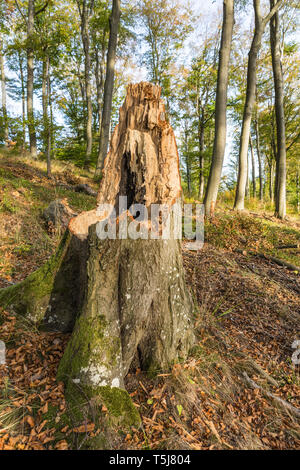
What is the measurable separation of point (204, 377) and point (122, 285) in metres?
1.24

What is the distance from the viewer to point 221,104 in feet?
21.7

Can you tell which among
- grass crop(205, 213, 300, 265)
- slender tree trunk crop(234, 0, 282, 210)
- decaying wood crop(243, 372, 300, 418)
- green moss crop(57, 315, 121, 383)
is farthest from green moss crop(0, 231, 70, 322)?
slender tree trunk crop(234, 0, 282, 210)

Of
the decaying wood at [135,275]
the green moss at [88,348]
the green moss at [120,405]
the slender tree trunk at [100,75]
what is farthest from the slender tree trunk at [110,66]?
the slender tree trunk at [100,75]

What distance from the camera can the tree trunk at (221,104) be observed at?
650cm

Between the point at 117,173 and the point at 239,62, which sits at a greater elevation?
the point at 239,62

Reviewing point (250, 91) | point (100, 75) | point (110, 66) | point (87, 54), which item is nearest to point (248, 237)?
point (250, 91)

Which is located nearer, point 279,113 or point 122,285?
point 122,285

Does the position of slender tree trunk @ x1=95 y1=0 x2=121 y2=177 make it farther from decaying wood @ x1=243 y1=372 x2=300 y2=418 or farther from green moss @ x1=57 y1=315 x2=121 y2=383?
decaying wood @ x1=243 y1=372 x2=300 y2=418

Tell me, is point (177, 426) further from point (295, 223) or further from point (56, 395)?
point (295, 223)

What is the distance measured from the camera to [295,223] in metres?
8.48

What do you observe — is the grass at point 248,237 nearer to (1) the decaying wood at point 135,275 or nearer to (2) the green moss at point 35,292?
(1) the decaying wood at point 135,275

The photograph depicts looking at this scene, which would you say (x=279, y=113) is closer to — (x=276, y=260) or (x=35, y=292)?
(x=276, y=260)
